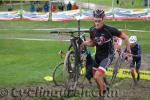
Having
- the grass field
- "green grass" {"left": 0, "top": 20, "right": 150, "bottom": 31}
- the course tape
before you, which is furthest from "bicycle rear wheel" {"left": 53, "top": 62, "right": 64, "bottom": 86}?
"green grass" {"left": 0, "top": 20, "right": 150, "bottom": 31}

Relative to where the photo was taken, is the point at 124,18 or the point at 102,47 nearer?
the point at 102,47

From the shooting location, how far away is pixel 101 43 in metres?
11.0

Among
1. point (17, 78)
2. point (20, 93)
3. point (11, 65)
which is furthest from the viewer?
point (11, 65)

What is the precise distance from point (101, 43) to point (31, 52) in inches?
431

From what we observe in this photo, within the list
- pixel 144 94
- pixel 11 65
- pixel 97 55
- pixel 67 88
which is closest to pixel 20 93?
pixel 67 88

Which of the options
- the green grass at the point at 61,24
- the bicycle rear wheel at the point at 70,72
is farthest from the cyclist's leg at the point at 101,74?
the green grass at the point at 61,24

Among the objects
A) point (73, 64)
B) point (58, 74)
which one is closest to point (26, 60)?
point (58, 74)

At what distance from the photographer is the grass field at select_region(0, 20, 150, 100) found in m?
14.7

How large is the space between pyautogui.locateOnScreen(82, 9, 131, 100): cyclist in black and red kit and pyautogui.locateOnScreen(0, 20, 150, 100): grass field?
1.69 m

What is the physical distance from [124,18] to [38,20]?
7.60 meters

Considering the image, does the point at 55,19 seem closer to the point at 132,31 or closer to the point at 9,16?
the point at 9,16

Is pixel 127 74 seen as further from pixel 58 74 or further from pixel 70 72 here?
pixel 70 72

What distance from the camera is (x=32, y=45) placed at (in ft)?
80.0

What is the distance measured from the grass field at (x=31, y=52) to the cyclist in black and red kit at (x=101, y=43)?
169 cm
